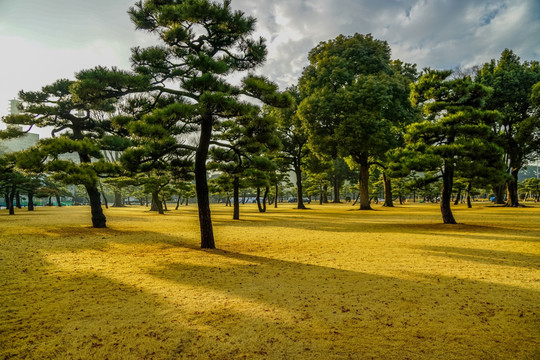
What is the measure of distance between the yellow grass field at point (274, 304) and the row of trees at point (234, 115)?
2805 millimetres

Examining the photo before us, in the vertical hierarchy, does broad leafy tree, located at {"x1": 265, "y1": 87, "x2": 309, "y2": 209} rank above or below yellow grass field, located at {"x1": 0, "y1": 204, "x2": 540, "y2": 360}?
above

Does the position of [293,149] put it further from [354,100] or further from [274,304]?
[274,304]

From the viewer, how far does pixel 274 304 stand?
11.5ft

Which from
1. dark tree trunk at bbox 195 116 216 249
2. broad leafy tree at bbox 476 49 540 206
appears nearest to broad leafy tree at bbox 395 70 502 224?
dark tree trunk at bbox 195 116 216 249

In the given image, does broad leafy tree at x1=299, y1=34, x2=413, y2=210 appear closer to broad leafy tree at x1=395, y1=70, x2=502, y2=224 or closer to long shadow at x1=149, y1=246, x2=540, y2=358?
broad leafy tree at x1=395, y1=70, x2=502, y2=224

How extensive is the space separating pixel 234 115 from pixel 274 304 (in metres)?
4.42

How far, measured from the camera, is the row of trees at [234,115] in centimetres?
655

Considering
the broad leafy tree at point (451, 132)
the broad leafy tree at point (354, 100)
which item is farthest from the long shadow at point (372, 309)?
the broad leafy tree at point (354, 100)

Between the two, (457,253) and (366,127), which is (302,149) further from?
(457,253)

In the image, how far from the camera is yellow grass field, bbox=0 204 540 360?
2.49 m

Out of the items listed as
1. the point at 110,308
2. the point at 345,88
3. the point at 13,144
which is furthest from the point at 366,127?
the point at 13,144

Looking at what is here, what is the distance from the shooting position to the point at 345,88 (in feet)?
68.0

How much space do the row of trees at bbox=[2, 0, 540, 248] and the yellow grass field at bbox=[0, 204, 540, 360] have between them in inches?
110

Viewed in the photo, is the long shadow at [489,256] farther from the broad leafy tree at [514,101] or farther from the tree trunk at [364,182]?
the broad leafy tree at [514,101]
